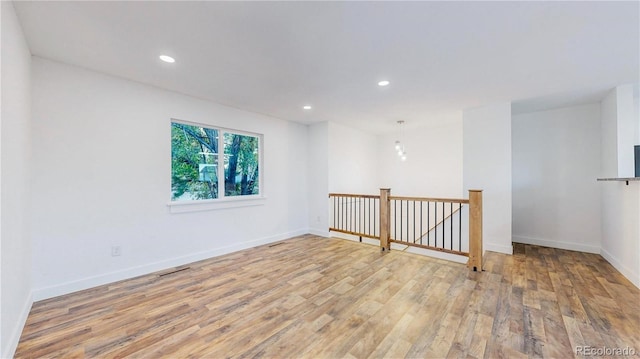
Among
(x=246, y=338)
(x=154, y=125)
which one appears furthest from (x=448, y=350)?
(x=154, y=125)

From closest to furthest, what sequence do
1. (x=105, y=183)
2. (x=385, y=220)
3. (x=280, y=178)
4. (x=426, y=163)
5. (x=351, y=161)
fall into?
(x=105, y=183) → (x=385, y=220) → (x=280, y=178) → (x=351, y=161) → (x=426, y=163)

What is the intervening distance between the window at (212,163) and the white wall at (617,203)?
17.5ft

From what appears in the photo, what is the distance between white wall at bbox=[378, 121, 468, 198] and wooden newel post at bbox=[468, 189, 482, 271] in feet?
8.16

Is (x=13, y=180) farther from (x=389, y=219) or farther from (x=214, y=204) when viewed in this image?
(x=389, y=219)

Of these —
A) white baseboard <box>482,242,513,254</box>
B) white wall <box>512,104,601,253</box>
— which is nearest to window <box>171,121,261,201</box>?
white baseboard <box>482,242,513,254</box>

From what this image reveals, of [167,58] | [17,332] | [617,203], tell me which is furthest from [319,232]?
[617,203]

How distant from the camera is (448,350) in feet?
5.88

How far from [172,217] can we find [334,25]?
323cm

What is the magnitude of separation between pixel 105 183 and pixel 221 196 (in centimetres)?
152

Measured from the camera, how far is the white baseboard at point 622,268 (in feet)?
9.29

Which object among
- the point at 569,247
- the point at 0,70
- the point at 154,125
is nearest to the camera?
the point at 0,70

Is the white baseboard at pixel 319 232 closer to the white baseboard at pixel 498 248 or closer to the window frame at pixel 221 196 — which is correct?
the window frame at pixel 221 196

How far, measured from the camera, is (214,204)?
3.99 metres

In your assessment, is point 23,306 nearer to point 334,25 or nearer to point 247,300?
point 247,300
